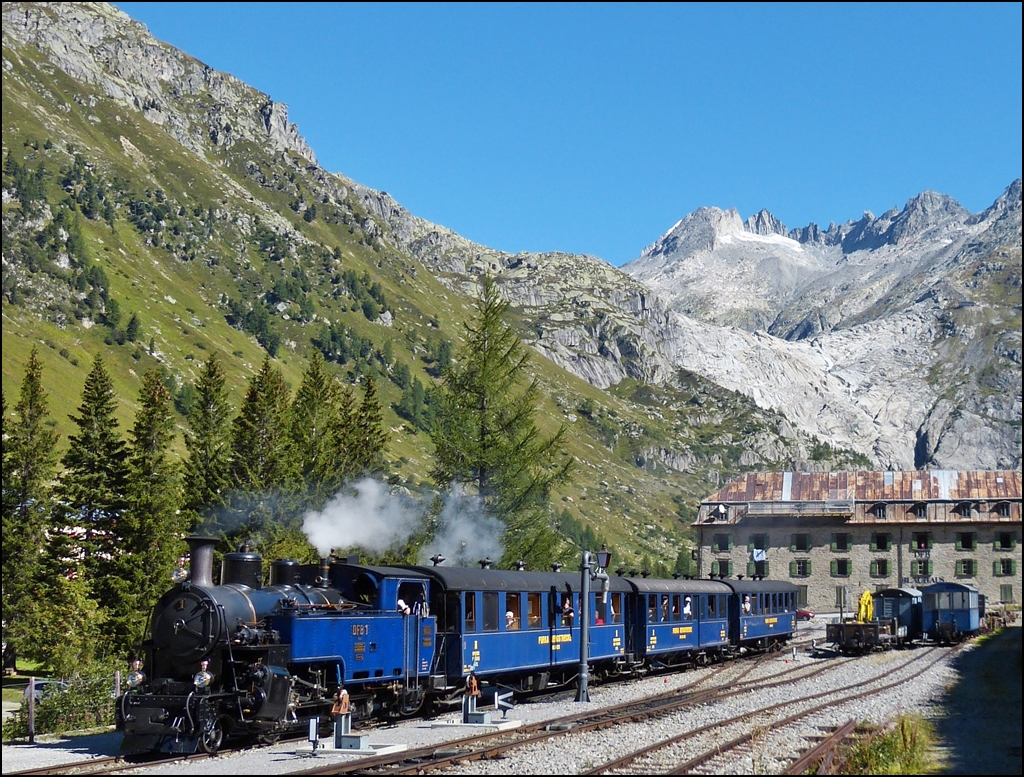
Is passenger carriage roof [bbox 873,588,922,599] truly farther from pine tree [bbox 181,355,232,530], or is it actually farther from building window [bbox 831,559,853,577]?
pine tree [bbox 181,355,232,530]

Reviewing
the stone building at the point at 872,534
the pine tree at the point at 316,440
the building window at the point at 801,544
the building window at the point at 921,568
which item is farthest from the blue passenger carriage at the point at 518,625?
the building window at the point at 921,568

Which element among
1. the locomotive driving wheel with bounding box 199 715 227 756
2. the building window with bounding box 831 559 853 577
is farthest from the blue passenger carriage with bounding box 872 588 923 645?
the locomotive driving wheel with bounding box 199 715 227 756

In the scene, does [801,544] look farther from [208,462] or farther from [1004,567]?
[208,462]

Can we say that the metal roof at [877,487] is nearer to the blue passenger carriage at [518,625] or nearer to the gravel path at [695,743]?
the gravel path at [695,743]

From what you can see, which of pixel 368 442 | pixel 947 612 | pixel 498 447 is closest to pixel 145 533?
pixel 368 442

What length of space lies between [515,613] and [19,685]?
29.6 m

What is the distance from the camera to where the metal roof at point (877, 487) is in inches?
3440

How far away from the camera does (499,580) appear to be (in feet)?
94.1

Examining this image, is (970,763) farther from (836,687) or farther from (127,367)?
(127,367)

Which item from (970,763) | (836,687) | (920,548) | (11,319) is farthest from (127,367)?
(970,763)

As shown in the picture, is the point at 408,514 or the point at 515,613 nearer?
the point at 515,613

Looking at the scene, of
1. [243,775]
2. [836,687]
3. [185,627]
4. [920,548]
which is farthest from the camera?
[920,548]

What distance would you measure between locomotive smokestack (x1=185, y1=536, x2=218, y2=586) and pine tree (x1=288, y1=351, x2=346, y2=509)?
25180 millimetres

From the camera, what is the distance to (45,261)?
199 metres
